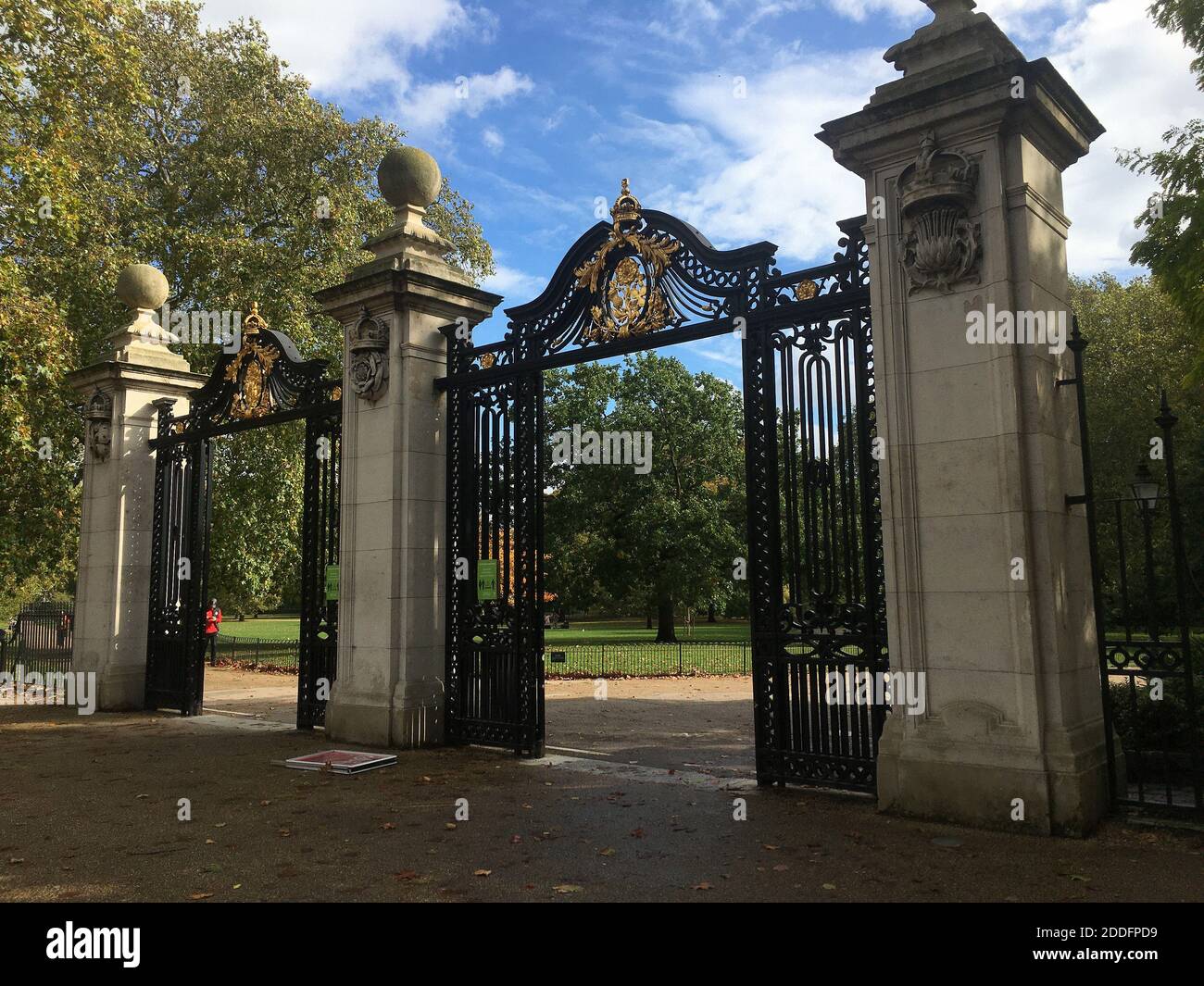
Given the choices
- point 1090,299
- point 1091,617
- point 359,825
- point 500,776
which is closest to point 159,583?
point 500,776

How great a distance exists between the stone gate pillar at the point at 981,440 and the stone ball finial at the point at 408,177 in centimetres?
531

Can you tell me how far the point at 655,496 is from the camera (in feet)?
105

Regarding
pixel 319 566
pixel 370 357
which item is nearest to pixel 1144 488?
pixel 370 357

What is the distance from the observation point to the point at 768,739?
293 inches

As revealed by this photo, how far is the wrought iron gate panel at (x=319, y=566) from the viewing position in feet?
35.8

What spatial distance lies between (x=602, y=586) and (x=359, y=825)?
26.5 meters

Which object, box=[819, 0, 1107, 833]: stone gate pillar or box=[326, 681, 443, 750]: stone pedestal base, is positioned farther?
box=[326, 681, 443, 750]: stone pedestal base

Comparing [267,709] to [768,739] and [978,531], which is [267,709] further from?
[978,531]

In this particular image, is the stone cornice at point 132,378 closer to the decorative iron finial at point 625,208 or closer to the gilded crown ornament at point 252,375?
the gilded crown ornament at point 252,375

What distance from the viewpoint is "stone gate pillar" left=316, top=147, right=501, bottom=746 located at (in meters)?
9.53

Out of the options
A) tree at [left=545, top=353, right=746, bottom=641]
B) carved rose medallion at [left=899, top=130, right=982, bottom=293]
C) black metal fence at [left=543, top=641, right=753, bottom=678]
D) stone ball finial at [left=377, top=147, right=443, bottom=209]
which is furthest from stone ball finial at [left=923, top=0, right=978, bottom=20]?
tree at [left=545, top=353, right=746, bottom=641]

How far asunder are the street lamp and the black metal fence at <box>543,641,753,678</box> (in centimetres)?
1426

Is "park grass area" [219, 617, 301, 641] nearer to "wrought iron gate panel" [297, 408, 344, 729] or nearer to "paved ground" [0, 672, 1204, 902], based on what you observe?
"wrought iron gate panel" [297, 408, 344, 729]
